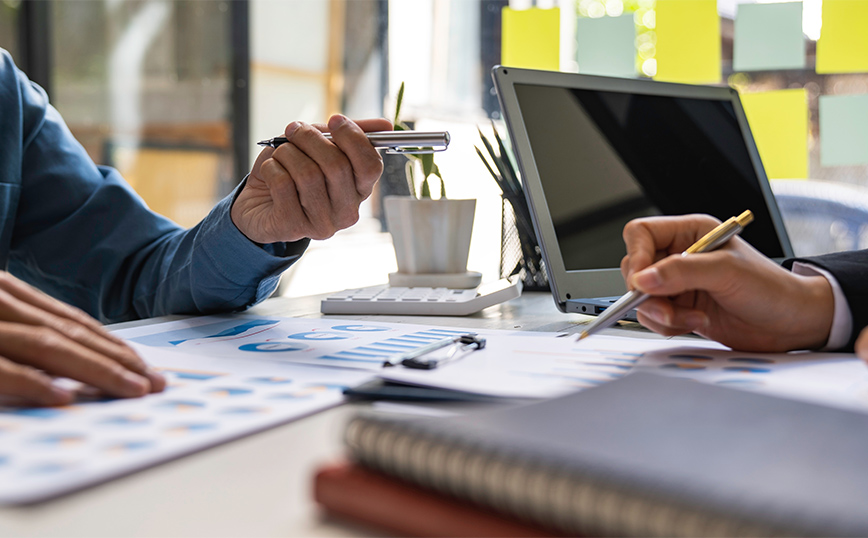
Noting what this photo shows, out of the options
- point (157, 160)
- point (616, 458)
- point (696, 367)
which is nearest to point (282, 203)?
point (696, 367)

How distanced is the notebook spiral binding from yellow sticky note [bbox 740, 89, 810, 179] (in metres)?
1.47

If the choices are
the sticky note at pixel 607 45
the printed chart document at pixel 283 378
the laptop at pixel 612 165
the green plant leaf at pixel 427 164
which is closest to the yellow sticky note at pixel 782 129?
the sticky note at pixel 607 45

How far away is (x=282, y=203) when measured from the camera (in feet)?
2.48

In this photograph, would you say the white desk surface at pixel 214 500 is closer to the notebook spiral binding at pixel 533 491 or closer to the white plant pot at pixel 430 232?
the notebook spiral binding at pixel 533 491

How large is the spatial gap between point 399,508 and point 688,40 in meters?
1.56

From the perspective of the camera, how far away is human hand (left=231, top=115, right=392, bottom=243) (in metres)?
0.71

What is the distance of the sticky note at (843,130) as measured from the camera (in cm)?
146

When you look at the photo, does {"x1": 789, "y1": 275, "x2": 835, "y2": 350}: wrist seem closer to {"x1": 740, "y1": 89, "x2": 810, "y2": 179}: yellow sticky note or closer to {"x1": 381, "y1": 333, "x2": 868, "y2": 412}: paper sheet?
{"x1": 381, "y1": 333, "x2": 868, "y2": 412}: paper sheet

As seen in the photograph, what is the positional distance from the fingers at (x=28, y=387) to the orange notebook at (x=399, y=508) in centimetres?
22

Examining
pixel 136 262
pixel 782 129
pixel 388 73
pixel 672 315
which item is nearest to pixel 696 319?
pixel 672 315

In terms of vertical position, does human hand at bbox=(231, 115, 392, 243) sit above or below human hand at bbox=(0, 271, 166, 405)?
above

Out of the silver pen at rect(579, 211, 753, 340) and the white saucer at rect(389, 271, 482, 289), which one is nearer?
the silver pen at rect(579, 211, 753, 340)

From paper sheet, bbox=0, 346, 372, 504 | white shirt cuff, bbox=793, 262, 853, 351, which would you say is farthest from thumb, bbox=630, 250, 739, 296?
paper sheet, bbox=0, 346, 372, 504

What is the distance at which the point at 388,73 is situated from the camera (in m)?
2.84
